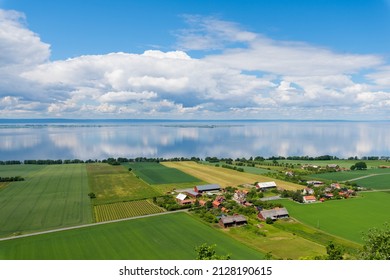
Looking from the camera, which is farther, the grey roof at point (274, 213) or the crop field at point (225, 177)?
the crop field at point (225, 177)

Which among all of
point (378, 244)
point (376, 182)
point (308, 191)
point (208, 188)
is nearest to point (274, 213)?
point (308, 191)

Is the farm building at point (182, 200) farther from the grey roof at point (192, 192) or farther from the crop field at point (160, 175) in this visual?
the crop field at point (160, 175)

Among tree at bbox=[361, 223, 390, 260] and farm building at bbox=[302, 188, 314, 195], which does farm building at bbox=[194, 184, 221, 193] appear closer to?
farm building at bbox=[302, 188, 314, 195]

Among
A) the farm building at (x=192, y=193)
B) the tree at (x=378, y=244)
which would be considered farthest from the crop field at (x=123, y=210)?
the tree at (x=378, y=244)

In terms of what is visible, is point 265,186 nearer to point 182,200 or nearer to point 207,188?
point 207,188
